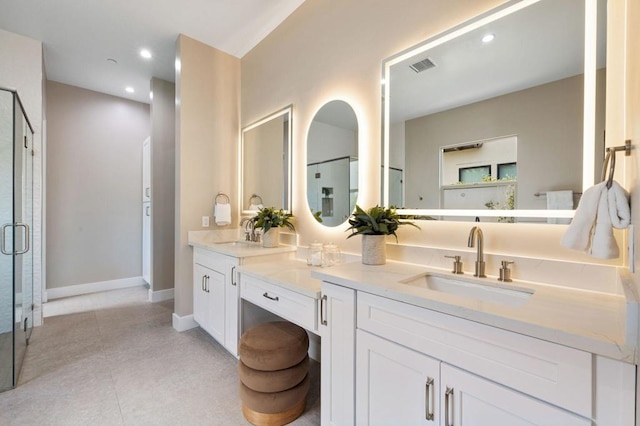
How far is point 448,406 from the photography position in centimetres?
100

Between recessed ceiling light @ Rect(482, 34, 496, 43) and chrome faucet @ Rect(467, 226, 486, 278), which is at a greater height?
recessed ceiling light @ Rect(482, 34, 496, 43)

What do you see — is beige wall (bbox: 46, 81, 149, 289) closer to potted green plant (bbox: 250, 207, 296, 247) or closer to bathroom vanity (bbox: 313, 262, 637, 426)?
potted green plant (bbox: 250, 207, 296, 247)

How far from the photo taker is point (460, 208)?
154 centimetres

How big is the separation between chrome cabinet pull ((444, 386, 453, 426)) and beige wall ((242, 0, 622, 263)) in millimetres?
718

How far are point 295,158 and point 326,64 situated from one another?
79cm

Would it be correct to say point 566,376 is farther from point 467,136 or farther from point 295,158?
point 295,158

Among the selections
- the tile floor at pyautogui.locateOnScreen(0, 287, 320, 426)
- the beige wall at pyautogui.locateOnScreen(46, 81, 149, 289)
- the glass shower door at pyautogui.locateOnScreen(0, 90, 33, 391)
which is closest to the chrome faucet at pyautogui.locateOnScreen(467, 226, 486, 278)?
the tile floor at pyautogui.locateOnScreen(0, 287, 320, 426)

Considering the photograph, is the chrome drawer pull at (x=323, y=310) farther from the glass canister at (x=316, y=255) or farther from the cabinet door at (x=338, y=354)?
the glass canister at (x=316, y=255)

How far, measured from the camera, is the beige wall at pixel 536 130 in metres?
1.21

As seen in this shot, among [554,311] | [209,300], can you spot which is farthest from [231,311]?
[554,311]

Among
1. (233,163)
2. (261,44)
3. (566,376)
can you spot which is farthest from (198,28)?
(566,376)

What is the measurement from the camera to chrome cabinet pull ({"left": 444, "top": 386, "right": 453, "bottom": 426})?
39.1 inches

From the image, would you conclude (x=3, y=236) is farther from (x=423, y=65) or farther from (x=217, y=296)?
(x=423, y=65)

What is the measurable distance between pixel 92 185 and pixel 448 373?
16.2ft
